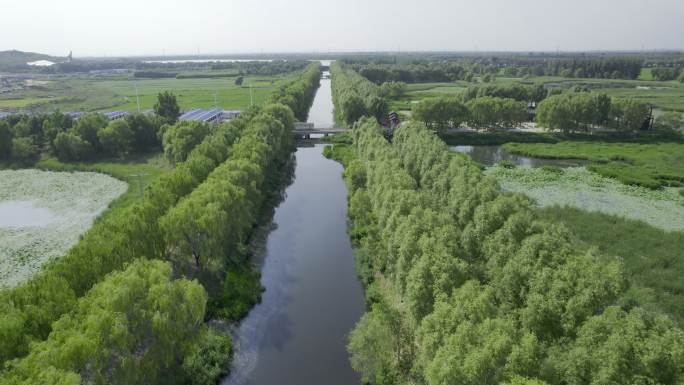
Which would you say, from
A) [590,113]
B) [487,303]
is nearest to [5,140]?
[487,303]

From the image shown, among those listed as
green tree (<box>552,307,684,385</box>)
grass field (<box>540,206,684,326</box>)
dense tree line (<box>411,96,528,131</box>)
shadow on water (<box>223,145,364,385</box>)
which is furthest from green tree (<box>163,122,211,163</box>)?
green tree (<box>552,307,684,385</box>)

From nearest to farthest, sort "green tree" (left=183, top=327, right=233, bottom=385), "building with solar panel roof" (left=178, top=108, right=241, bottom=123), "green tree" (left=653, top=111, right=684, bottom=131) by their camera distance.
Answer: "green tree" (left=183, top=327, right=233, bottom=385)
"green tree" (left=653, top=111, right=684, bottom=131)
"building with solar panel roof" (left=178, top=108, right=241, bottom=123)

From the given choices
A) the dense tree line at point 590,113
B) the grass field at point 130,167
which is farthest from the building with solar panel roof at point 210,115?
the dense tree line at point 590,113

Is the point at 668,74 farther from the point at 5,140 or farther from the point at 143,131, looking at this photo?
the point at 5,140

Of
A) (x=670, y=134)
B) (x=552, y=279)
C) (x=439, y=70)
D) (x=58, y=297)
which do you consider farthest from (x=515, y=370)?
(x=439, y=70)

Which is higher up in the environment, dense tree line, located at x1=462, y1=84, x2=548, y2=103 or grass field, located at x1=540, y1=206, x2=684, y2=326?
dense tree line, located at x1=462, y1=84, x2=548, y2=103

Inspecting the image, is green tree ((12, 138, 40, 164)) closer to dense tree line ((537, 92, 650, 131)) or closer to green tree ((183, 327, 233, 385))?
green tree ((183, 327, 233, 385))

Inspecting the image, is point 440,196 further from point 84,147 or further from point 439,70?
point 439,70
